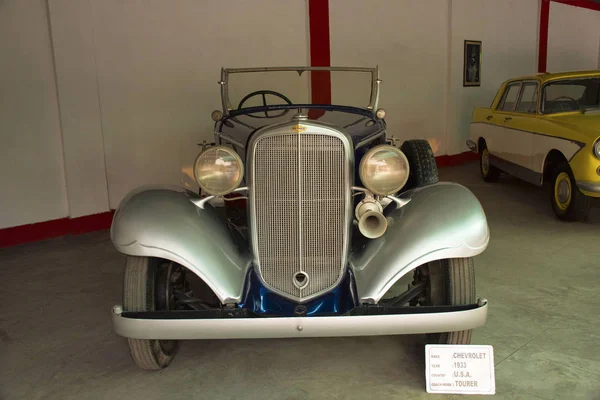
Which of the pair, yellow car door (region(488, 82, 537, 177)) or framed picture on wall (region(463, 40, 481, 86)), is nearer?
yellow car door (region(488, 82, 537, 177))

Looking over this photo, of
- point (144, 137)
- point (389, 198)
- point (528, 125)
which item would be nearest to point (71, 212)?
point (144, 137)

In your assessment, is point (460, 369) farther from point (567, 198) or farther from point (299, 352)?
point (567, 198)

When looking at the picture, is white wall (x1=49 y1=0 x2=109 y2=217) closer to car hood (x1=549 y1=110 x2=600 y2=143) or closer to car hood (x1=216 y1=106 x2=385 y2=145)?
car hood (x1=216 y1=106 x2=385 y2=145)

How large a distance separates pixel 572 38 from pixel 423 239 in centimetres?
1175

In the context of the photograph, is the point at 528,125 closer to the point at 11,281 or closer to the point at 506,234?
the point at 506,234

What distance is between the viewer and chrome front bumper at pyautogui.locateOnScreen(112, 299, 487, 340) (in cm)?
205

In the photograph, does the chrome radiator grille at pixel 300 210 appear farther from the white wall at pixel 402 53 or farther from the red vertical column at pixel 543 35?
the red vertical column at pixel 543 35

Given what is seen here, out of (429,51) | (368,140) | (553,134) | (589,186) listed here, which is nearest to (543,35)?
(429,51)

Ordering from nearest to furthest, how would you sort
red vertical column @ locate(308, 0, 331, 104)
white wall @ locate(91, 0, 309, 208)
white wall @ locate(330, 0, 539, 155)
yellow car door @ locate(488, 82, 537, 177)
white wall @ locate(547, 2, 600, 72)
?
white wall @ locate(91, 0, 309, 208) → yellow car door @ locate(488, 82, 537, 177) → red vertical column @ locate(308, 0, 331, 104) → white wall @ locate(330, 0, 539, 155) → white wall @ locate(547, 2, 600, 72)

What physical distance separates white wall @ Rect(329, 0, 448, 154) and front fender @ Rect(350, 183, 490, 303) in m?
4.74

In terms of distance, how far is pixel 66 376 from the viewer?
250cm

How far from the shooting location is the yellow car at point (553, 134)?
4.60 m

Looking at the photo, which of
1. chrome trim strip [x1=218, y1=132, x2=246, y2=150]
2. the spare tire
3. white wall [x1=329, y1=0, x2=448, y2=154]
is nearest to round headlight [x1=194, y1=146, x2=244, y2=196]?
chrome trim strip [x1=218, y1=132, x2=246, y2=150]

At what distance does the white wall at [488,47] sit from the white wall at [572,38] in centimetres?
83
